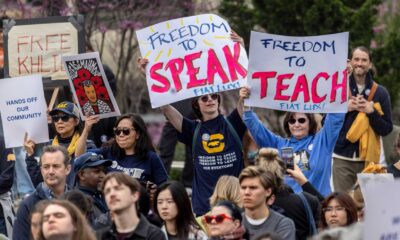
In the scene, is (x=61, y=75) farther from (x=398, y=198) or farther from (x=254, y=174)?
(x=398, y=198)

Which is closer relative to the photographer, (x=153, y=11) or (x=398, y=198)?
(x=398, y=198)

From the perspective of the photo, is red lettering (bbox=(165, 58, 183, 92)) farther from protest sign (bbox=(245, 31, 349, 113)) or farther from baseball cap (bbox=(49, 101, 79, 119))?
baseball cap (bbox=(49, 101, 79, 119))

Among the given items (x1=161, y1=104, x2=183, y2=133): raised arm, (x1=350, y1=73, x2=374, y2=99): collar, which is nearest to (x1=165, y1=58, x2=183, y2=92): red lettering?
(x1=161, y1=104, x2=183, y2=133): raised arm

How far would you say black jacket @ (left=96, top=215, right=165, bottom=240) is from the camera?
35.8 feet

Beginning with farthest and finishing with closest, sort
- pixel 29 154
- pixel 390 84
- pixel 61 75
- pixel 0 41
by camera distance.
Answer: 1. pixel 390 84
2. pixel 0 41
3. pixel 61 75
4. pixel 29 154

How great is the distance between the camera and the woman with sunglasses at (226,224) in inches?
431

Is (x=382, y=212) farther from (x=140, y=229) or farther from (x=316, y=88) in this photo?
(x=316, y=88)

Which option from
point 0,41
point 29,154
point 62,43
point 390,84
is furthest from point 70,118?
point 390,84

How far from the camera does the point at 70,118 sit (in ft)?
46.2

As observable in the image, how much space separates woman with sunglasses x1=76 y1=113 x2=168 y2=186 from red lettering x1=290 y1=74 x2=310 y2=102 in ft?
4.44

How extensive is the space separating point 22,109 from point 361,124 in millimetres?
3411

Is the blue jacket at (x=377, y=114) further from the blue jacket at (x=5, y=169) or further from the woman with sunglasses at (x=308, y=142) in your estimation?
the blue jacket at (x=5, y=169)

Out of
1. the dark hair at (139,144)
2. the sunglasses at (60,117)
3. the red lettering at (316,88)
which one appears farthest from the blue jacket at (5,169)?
the red lettering at (316,88)

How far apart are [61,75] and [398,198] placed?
21.0ft
